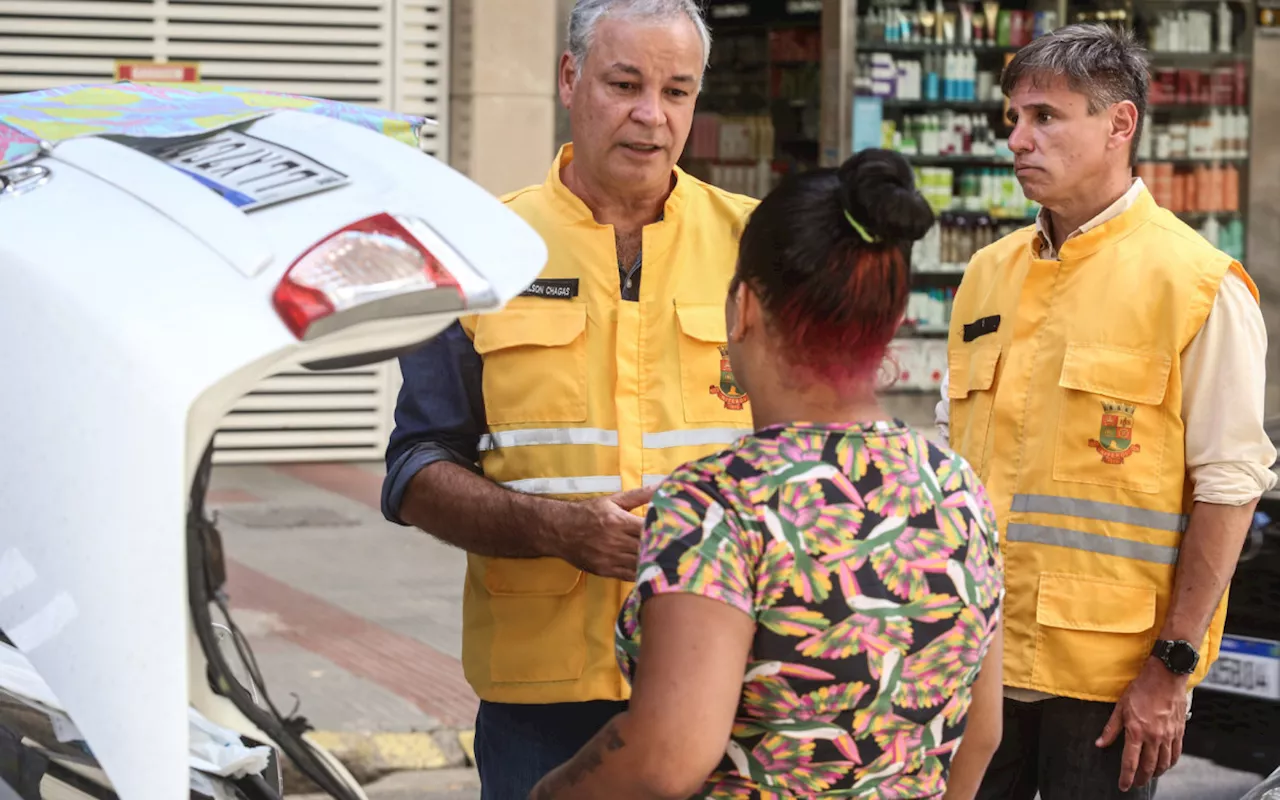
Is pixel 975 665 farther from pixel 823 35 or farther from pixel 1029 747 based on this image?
pixel 823 35

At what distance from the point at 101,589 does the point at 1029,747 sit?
224 centimetres

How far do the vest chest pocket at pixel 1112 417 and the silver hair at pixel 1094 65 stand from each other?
50 cm

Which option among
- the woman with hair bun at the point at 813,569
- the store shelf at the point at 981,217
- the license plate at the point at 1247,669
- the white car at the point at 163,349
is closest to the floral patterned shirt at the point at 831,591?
the woman with hair bun at the point at 813,569

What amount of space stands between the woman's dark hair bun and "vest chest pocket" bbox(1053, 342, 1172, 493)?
1.19 meters

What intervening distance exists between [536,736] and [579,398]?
23.8 inches

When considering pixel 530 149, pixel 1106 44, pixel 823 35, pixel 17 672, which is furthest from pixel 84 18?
pixel 17 672

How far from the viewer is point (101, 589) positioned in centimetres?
170

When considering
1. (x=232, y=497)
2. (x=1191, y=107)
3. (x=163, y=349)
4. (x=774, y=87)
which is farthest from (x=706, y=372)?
(x=1191, y=107)

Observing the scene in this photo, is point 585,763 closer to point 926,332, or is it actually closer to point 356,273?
point 356,273

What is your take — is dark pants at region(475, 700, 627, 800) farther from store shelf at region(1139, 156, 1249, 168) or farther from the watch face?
store shelf at region(1139, 156, 1249, 168)

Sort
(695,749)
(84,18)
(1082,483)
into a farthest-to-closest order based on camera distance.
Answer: (84,18), (1082,483), (695,749)

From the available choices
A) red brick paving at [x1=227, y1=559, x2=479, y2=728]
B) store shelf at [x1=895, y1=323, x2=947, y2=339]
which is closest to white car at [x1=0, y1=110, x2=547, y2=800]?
red brick paving at [x1=227, y1=559, x2=479, y2=728]

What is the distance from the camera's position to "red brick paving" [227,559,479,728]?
6535 millimetres

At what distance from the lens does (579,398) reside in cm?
303
